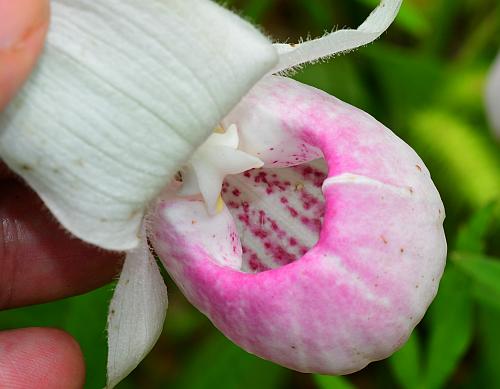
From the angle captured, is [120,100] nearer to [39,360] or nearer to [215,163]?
[215,163]

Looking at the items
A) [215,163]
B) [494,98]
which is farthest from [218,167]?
[494,98]

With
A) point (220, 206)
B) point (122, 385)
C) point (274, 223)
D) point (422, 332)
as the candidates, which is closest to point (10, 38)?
point (220, 206)

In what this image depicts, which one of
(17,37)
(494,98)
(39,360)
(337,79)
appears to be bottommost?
(39,360)

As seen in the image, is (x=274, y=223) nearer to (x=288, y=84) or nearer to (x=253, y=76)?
(x=288, y=84)

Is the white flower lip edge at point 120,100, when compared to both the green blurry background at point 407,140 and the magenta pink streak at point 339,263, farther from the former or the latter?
the green blurry background at point 407,140

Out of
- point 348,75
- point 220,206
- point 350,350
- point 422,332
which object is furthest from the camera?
point 348,75

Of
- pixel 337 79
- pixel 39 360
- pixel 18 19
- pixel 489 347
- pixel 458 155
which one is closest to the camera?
pixel 18 19

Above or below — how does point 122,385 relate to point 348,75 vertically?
below
